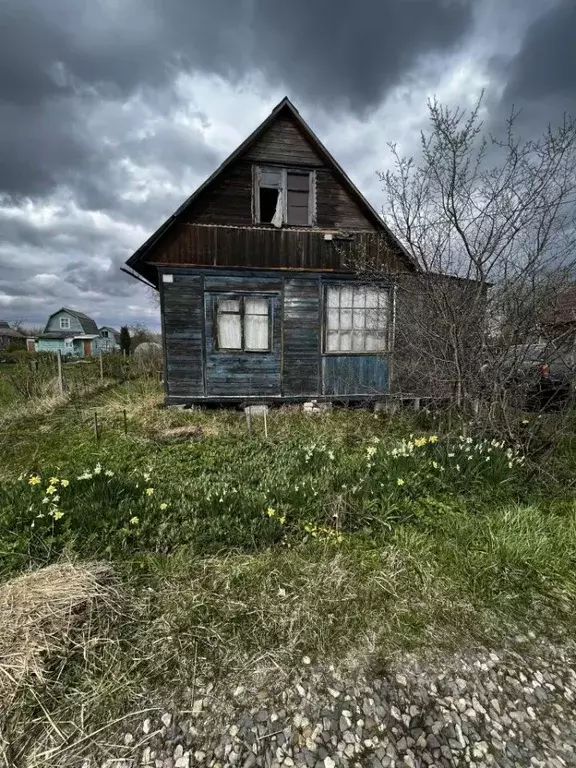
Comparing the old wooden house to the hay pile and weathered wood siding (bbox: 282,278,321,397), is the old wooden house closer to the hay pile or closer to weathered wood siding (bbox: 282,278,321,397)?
weathered wood siding (bbox: 282,278,321,397)

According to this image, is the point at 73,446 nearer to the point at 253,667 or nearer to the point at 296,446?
the point at 296,446

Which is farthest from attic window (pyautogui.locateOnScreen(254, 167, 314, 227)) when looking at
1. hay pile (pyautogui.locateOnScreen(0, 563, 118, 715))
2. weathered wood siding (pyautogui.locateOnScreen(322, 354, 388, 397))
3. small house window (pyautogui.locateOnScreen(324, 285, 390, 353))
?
hay pile (pyautogui.locateOnScreen(0, 563, 118, 715))

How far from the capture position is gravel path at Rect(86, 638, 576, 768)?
5.25 ft

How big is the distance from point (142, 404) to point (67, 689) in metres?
7.40

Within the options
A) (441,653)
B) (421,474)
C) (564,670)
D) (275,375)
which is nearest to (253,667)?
(441,653)

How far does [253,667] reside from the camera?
2.02 meters

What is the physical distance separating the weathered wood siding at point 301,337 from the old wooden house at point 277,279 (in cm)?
2

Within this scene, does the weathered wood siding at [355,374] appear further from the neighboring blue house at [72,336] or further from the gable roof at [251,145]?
the neighboring blue house at [72,336]

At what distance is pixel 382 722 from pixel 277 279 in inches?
318


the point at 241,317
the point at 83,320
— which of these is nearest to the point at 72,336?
the point at 83,320

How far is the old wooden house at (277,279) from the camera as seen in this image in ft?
27.0

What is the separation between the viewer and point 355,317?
9008 millimetres

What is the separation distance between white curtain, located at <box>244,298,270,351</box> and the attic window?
190 cm

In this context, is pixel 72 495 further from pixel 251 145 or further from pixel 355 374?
pixel 251 145
